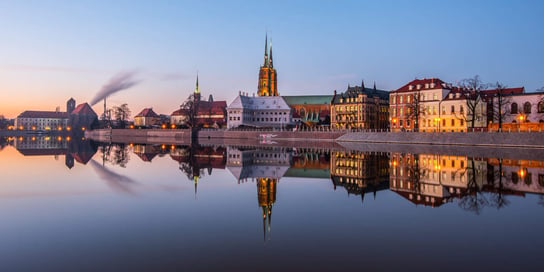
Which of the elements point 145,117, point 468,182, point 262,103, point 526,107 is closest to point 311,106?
point 262,103

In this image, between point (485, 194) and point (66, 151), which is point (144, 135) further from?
point (485, 194)

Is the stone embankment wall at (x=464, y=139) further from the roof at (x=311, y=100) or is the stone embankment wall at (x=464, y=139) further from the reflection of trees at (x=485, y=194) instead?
the roof at (x=311, y=100)

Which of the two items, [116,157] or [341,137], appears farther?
[341,137]

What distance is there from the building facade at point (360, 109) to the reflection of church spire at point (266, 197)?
88392 millimetres

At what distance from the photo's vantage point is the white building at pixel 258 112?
12319 cm

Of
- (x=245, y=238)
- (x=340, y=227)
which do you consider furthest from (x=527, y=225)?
(x=245, y=238)

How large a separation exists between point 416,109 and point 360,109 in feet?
104

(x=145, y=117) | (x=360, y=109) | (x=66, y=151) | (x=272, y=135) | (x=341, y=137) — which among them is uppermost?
(x=145, y=117)

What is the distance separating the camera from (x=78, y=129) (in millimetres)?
189500

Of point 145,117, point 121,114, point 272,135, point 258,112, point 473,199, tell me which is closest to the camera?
point 473,199

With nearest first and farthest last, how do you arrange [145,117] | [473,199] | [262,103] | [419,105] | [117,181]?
[473,199] → [117,181] → [419,105] → [262,103] → [145,117]

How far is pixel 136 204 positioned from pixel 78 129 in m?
187

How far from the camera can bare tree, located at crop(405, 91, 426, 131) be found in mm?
82875

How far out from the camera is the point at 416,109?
273ft
